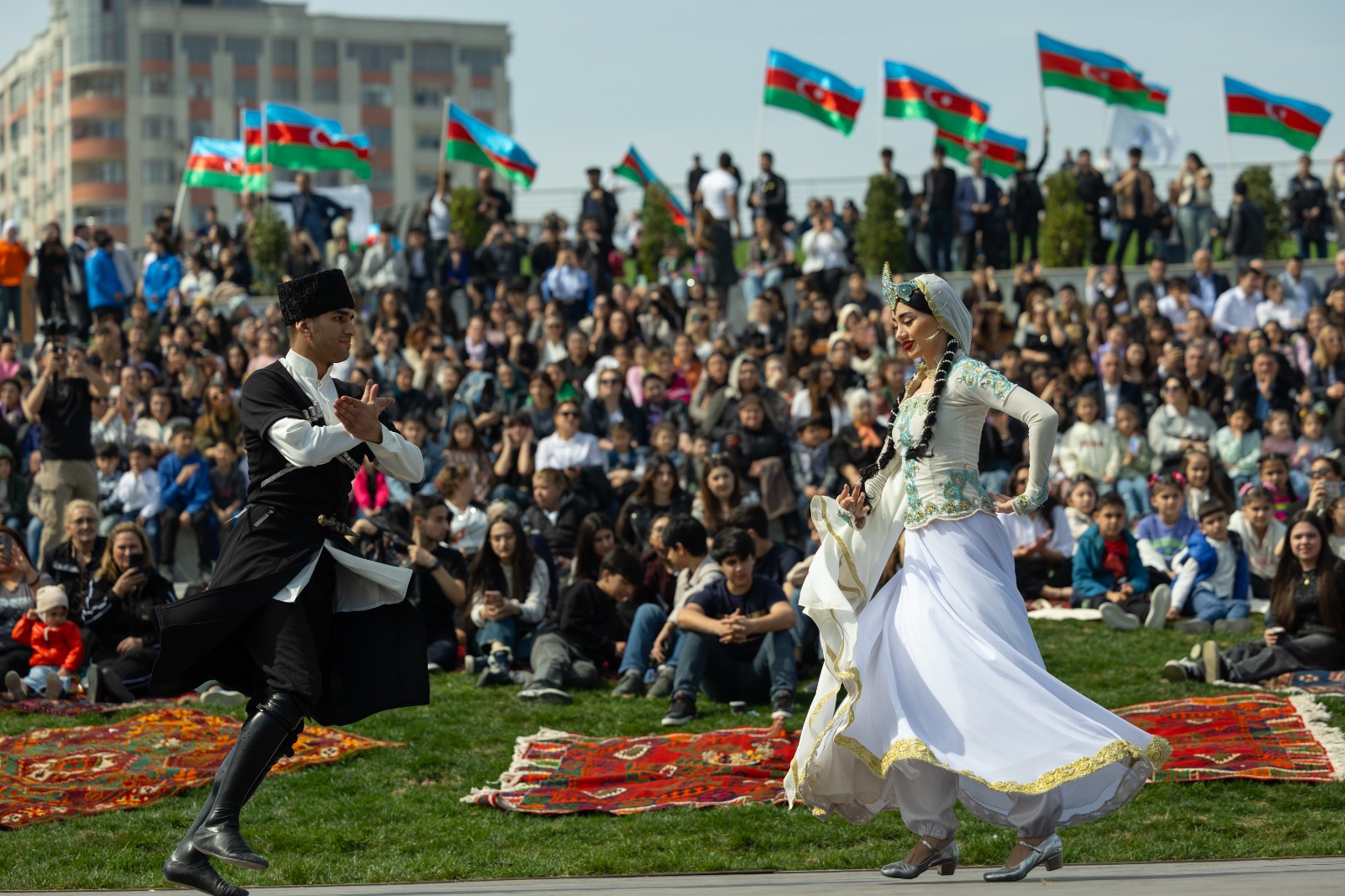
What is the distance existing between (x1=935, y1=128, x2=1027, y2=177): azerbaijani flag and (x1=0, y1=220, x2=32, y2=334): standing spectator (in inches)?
512

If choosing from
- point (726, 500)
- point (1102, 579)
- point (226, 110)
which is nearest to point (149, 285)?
point (726, 500)

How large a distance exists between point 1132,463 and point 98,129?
10048cm

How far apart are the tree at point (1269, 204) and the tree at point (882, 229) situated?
612cm

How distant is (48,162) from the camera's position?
10850 centimetres

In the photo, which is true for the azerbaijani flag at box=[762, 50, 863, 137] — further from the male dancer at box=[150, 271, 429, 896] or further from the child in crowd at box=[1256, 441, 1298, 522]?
the male dancer at box=[150, 271, 429, 896]

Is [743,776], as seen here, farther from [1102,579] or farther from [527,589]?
[1102,579]

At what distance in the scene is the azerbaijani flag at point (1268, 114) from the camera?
23.4 metres

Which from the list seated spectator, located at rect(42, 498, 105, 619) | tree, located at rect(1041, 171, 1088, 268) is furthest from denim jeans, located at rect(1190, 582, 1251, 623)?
tree, located at rect(1041, 171, 1088, 268)

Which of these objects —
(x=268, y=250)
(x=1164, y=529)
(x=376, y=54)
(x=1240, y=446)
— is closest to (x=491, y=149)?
(x=268, y=250)

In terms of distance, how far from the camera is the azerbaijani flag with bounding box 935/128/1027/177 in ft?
79.7

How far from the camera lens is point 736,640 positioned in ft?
32.5

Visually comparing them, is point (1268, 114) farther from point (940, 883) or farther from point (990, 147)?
point (940, 883)

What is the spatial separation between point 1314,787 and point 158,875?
5.09 metres

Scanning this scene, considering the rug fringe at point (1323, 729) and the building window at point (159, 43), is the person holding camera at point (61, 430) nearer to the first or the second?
the rug fringe at point (1323, 729)
